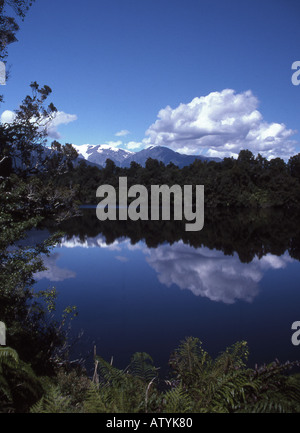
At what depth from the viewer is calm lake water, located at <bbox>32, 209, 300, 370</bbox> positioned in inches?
565

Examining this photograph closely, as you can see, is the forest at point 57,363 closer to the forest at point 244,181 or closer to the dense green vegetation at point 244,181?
the forest at point 244,181

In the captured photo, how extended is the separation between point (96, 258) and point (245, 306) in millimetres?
20410

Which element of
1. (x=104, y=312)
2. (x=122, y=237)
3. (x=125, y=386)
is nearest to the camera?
(x=125, y=386)

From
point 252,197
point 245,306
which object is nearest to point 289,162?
point 252,197

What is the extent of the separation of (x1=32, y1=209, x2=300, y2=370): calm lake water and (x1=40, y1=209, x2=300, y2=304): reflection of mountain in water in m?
0.11

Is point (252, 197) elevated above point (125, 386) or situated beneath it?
elevated above

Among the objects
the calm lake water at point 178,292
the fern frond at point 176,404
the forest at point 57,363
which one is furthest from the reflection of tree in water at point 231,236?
the fern frond at point 176,404

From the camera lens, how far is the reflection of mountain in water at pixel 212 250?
25188 mm

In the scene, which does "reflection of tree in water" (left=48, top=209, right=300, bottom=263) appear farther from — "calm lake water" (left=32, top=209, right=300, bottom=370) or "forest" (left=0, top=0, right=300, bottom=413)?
"forest" (left=0, top=0, right=300, bottom=413)

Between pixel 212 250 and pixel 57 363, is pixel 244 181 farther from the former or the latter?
pixel 57 363

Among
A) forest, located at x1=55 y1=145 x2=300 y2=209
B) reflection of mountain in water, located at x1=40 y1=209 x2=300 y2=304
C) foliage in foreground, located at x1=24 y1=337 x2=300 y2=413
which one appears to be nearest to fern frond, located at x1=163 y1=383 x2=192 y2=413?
foliage in foreground, located at x1=24 y1=337 x2=300 y2=413

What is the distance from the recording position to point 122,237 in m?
51.2
